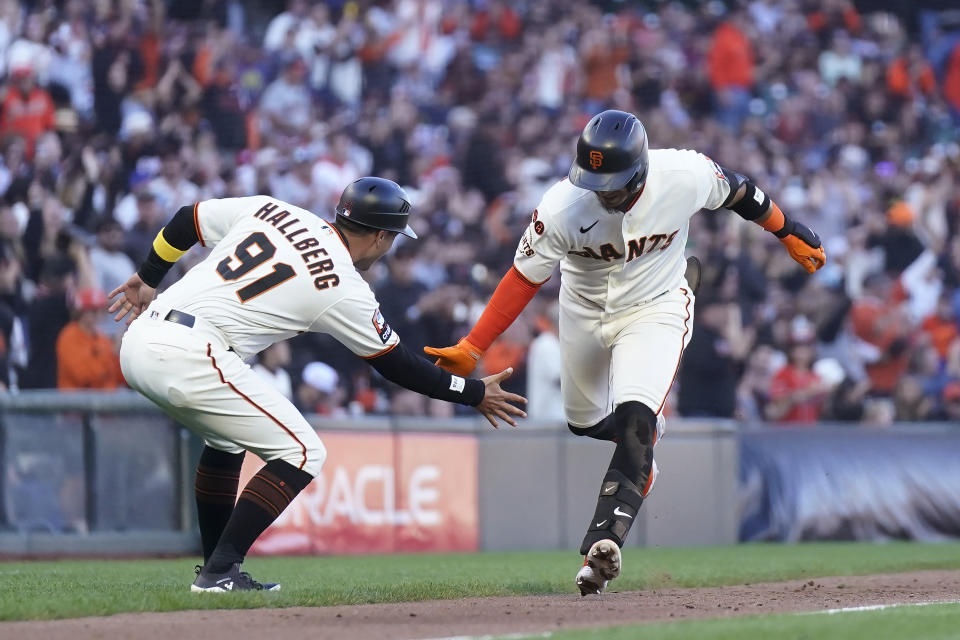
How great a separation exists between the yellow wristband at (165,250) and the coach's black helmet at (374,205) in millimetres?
792

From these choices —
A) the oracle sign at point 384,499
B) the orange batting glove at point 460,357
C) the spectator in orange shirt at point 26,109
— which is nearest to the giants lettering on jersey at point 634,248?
the orange batting glove at point 460,357

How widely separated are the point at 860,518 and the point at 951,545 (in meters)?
0.98

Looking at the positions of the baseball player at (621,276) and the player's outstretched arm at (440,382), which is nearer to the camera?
the player's outstretched arm at (440,382)

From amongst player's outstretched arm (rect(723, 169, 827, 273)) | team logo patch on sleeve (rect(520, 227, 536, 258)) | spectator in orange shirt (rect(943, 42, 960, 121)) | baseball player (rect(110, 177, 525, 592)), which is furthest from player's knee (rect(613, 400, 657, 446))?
spectator in orange shirt (rect(943, 42, 960, 121))

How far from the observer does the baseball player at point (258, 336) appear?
5.68 m

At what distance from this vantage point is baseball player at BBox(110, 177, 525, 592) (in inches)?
224

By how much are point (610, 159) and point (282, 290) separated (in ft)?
5.03

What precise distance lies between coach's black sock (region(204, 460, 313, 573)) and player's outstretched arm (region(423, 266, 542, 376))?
41.6 inches

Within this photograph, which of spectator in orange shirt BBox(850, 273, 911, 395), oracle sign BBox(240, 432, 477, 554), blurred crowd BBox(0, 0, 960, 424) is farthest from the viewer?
spectator in orange shirt BBox(850, 273, 911, 395)

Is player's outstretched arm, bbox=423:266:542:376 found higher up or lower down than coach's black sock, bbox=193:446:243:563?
higher up

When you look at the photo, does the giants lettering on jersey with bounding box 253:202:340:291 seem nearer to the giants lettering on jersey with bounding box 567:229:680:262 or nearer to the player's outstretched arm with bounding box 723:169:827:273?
the giants lettering on jersey with bounding box 567:229:680:262

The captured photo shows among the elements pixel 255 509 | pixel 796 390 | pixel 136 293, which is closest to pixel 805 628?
pixel 255 509

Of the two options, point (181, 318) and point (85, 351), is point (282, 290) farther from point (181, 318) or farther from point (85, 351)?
point (85, 351)

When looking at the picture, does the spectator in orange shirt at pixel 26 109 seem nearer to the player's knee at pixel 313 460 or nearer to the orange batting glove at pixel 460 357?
the orange batting glove at pixel 460 357
